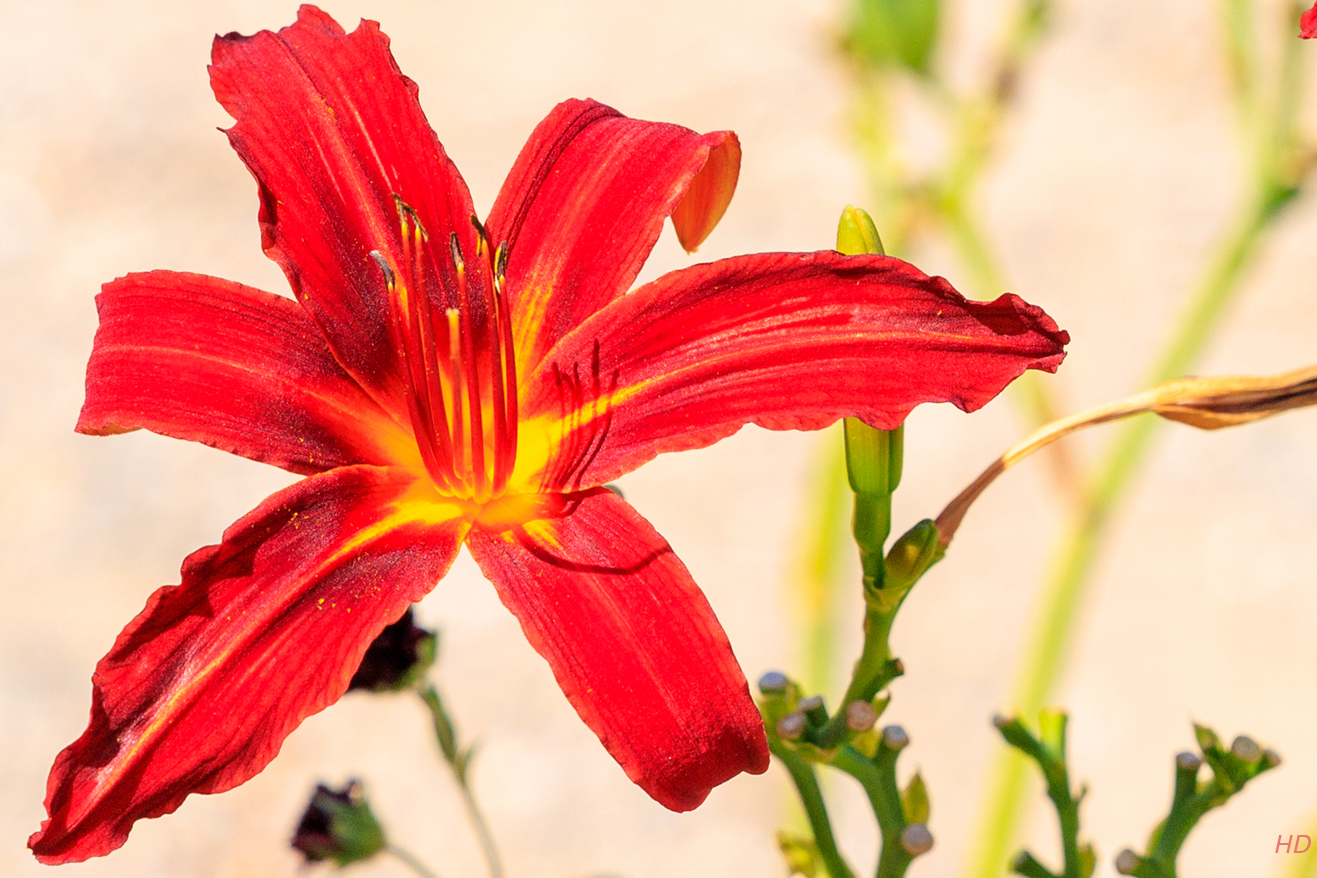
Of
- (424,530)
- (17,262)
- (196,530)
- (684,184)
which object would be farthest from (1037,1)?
(17,262)

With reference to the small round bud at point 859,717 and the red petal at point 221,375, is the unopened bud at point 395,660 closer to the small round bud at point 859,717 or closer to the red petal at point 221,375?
the red petal at point 221,375

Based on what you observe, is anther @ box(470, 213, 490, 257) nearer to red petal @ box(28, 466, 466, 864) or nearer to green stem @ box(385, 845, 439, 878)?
red petal @ box(28, 466, 466, 864)

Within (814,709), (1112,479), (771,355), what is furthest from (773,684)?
(1112,479)

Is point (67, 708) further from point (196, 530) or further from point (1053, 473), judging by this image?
point (1053, 473)

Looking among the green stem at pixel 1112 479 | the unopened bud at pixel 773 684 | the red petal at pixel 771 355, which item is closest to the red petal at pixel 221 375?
the red petal at pixel 771 355

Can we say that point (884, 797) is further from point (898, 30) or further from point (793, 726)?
point (898, 30)
